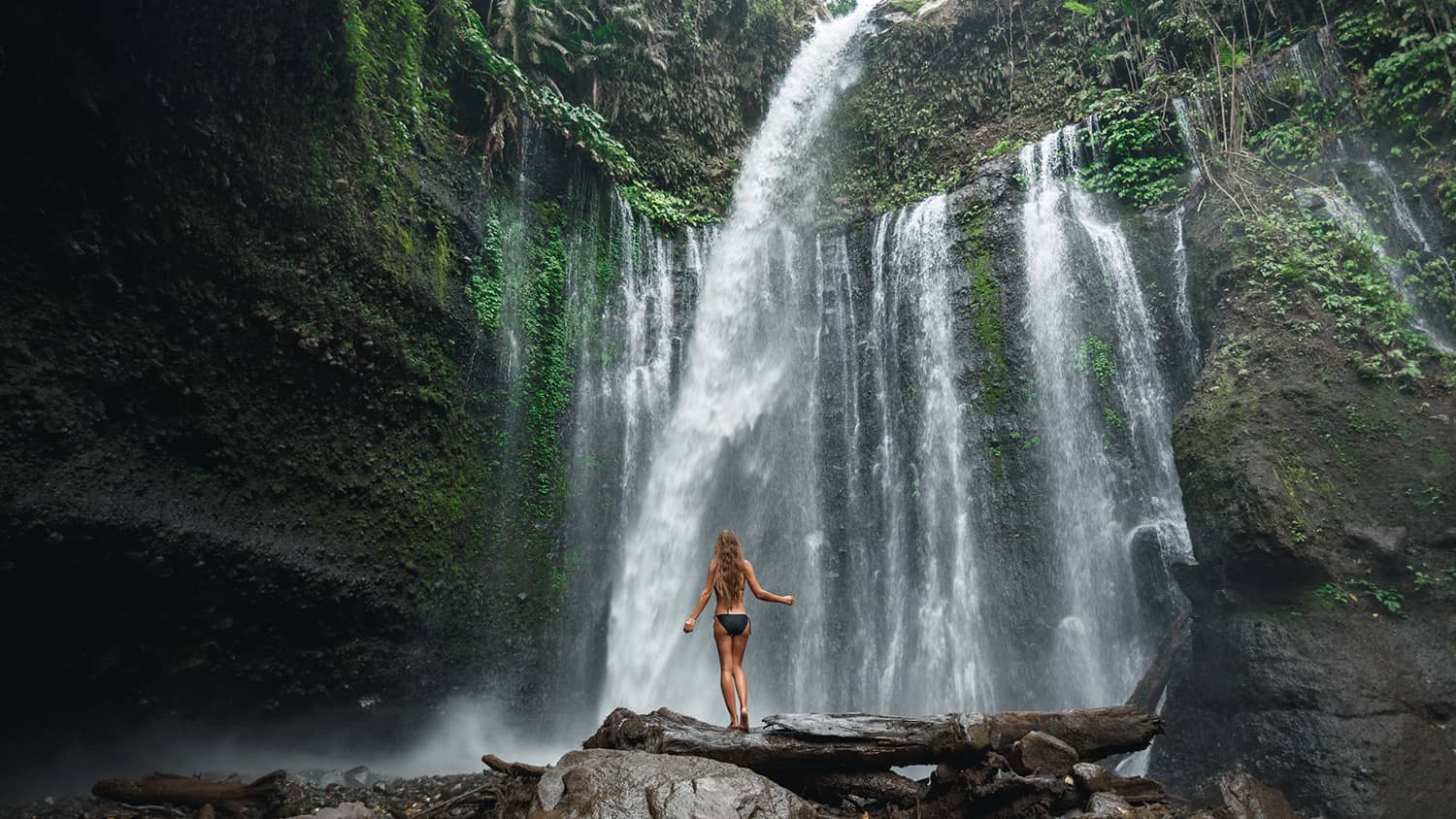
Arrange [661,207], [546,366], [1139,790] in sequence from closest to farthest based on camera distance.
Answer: [1139,790] → [546,366] → [661,207]

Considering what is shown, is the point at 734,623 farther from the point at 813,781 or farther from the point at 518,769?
the point at 518,769

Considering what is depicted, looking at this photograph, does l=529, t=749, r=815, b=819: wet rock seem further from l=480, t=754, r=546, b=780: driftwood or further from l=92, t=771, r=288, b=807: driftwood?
l=92, t=771, r=288, b=807: driftwood

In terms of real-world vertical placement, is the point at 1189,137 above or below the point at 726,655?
above

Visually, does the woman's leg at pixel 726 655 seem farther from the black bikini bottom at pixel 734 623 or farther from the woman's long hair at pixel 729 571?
the woman's long hair at pixel 729 571

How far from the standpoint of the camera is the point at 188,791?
4.64 metres

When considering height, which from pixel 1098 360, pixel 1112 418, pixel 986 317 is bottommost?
pixel 1112 418

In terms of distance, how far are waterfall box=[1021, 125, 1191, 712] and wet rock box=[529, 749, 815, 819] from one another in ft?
21.5

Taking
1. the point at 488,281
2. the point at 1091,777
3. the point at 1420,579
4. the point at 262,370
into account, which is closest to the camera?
the point at 1091,777

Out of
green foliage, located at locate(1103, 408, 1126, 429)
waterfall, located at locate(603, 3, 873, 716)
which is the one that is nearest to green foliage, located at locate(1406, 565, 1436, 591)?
green foliage, located at locate(1103, 408, 1126, 429)

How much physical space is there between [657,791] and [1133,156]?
11570 millimetres

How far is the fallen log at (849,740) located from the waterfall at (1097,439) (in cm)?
503

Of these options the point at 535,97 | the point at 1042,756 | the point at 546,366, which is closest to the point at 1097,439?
the point at 1042,756

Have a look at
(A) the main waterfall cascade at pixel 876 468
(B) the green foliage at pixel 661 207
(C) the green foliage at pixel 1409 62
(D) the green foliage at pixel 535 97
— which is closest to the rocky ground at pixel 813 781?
(A) the main waterfall cascade at pixel 876 468

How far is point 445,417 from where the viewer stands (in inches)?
321
